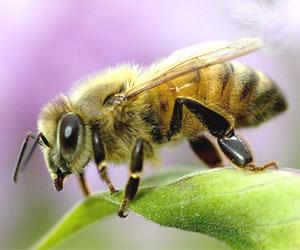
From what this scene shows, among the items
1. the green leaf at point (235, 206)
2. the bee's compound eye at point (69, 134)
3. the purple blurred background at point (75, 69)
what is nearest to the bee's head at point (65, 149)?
the bee's compound eye at point (69, 134)

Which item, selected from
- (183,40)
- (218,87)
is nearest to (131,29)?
(183,40)

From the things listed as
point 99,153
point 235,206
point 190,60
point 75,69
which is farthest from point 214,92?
point 75,69

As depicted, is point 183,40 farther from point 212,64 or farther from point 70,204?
point 212,64

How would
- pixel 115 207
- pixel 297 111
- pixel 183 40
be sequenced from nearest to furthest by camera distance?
pixel 115 207, pixel 297 111, pixel 183 40

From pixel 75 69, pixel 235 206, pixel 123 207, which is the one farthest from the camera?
pixel 75 69

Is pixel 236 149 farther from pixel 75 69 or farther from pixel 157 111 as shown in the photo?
pixel 75 69

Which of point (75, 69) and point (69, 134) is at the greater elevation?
point (69, 134)

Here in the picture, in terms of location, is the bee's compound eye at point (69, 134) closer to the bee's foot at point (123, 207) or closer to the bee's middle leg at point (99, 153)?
the bee's middle leg at point (99, 153)

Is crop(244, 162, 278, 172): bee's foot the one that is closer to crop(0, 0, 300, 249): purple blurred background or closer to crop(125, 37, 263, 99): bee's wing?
crop(125, 37, 263, 99): bee's wing
